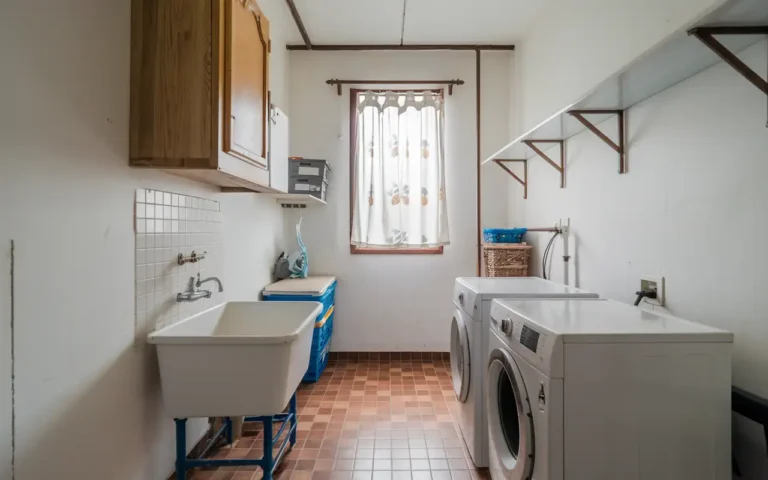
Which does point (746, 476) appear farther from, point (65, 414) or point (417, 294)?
point (417, 294)

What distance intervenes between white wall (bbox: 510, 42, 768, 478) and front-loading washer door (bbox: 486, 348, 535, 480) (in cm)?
68

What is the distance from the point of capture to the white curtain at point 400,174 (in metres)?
3.34

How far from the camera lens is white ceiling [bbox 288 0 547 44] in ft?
9.00

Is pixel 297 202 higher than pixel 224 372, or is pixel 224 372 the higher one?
pixel 297 202

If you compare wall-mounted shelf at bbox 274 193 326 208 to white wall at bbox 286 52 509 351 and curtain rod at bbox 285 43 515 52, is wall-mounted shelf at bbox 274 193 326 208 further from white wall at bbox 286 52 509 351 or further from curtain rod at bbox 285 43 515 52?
curtain rod at bbox 285 43 515 52

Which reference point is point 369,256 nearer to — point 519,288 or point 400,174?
point 400,174

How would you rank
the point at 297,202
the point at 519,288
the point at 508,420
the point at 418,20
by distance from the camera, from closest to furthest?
the point at 508,420 < the point at 519,288 < the point at 418,20 < the point at 297,202

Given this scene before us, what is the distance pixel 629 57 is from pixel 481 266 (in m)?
1.99

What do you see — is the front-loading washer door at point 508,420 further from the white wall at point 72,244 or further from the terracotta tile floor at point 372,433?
the white wall at point 72,244

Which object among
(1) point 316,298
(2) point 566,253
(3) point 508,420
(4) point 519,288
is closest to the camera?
(3) point 508,420

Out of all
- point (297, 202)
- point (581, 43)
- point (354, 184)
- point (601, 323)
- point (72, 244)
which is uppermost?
point (581, 43)

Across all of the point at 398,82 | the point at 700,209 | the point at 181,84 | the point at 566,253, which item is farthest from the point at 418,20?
the point at 700,209

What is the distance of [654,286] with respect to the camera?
154 cm

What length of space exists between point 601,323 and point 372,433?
1535 mm
